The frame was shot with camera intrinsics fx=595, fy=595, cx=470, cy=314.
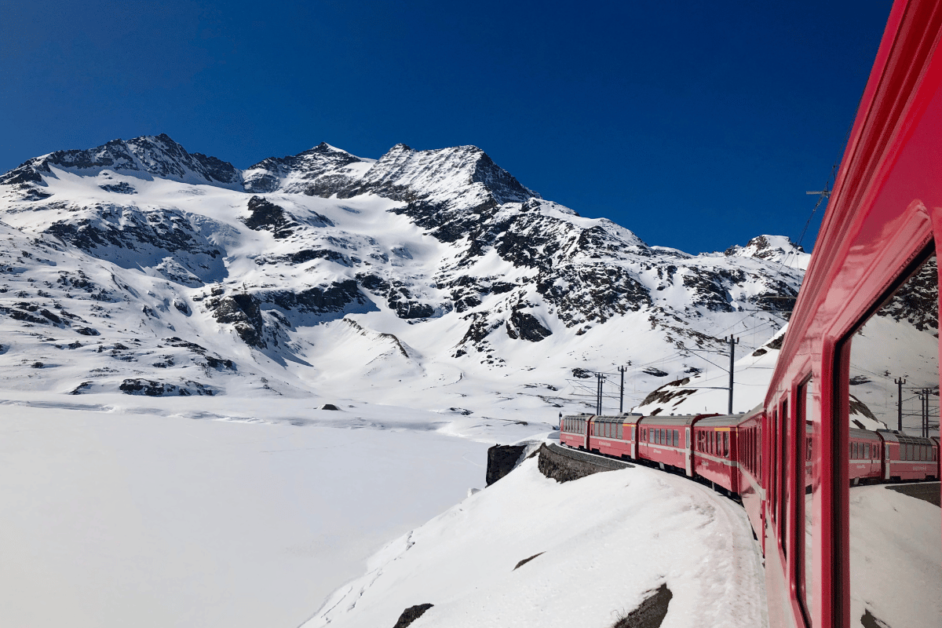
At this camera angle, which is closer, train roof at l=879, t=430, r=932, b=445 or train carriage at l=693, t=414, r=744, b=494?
train roof at l=879, t=430, r=932, b=445

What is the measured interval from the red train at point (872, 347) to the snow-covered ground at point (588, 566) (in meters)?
7.05

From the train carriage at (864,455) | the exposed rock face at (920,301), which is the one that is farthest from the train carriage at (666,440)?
the exposed rock face at (920,301)

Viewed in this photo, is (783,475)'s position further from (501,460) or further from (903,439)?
(501,460)

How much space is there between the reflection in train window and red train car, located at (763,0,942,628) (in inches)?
1.0

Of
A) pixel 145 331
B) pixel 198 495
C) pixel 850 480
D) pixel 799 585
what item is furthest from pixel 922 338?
pixel 145 331

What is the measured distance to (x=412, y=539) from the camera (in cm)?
3412

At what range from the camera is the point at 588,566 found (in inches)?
534

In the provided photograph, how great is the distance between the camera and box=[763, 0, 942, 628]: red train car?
1.32 m

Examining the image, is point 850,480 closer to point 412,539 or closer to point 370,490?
point 412,539

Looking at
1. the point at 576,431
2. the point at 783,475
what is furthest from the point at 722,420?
the point at 576,431

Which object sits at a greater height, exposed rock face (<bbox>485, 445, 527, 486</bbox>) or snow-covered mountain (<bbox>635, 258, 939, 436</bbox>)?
snow-covered mountain (<bbox>635, 258, 939, 436</bbox>)

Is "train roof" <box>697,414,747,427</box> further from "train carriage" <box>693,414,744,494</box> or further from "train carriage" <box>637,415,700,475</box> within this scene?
"train carriage" <box>637,415,700,475</box>

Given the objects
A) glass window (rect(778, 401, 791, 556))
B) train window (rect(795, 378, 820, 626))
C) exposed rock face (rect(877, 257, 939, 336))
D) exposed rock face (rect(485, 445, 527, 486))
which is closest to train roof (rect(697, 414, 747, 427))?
glass window (rect(778, 401, 791, 556))

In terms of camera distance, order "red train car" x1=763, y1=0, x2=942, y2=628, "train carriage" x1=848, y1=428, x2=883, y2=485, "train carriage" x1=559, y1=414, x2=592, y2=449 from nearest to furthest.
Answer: "red train car" x1=763, y1=0, x2=942, y2=628 → "train carriage" x1=848, y1=428, x2=883, y2=485 → "train carriage" x1=559, y1=414, x2=592, y2=449
